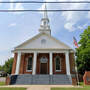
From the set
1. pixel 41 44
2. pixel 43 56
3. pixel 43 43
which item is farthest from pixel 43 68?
pixel 43 43

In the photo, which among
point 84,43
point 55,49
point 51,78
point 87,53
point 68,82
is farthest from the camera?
point 84,43

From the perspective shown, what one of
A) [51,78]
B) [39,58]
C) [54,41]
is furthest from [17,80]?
[54,41]

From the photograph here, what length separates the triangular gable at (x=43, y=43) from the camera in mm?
17625

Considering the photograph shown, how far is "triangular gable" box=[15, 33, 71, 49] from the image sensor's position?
17625 mm

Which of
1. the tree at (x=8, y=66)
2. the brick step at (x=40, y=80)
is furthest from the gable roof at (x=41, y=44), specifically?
the tree at (x=8, y=66)

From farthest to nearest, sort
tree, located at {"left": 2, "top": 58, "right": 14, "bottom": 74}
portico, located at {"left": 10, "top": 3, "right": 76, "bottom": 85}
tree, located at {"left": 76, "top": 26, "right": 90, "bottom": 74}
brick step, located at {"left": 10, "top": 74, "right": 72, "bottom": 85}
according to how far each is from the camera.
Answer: tree, located at {"left": 2, "top": 58, "right": 14, "bottom": 74}
portico, located at {"left": 10, "top": 3, "right": 76, "bottom": 85}
tree, located at {"left": 76, "top": 26, "right": 90, "bottom": 74}
brick step, located at {"left": 10, "top": 74, "right": 72, "bottom": 85}

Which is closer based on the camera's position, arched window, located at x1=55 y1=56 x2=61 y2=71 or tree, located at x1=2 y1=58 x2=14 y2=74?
arched window, located at x1=55 y1=56 x2=61 y2=71

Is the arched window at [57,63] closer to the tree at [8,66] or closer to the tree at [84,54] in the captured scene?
the tree at [84,54]

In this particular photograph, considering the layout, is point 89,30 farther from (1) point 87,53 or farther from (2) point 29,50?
(2) point 29,50

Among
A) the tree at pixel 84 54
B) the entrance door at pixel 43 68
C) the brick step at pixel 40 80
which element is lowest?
the brick step at pixel 40 80

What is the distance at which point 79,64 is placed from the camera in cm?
1716

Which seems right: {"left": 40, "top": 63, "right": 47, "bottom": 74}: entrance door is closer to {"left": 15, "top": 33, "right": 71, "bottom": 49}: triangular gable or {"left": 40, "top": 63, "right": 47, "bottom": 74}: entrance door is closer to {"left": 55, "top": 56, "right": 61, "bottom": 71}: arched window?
{"left": 55, "top": 56, "right": 61, "bottom": 71}: arched window

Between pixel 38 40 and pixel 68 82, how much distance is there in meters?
9.53

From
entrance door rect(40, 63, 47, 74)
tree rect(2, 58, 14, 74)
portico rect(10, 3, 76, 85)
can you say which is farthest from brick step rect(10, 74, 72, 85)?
tree rect(2, 58, 14, 74)
